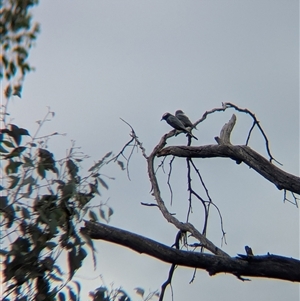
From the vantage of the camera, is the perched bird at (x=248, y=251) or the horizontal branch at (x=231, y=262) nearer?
the horizontal branch at (x=231, y=262)

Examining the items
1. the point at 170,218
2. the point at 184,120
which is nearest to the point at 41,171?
the point at 170,218

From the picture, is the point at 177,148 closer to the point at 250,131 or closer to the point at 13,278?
the point at 250,131

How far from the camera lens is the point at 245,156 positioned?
20.9ft

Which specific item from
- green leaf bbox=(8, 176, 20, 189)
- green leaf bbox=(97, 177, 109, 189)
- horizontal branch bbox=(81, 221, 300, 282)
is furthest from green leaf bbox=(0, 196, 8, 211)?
horizontal branch bbox=(81, 221, 300, 282)

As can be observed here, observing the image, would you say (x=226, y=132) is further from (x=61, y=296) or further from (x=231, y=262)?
(x=61, y=296)

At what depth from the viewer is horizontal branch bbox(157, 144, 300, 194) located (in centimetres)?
604

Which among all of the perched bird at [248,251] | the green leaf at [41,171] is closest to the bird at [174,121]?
the perched bird at [248,251]

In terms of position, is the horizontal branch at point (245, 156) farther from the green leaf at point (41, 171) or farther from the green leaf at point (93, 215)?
the green leaf at point (41, 171)

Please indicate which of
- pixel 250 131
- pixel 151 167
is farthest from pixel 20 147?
pixel 250 131

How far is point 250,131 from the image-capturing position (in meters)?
Result: 7.39

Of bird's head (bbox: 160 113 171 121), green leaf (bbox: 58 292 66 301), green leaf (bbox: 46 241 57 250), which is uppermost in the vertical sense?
bird's head (bbox: 160 113 171 121)

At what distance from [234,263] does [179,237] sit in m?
1.22

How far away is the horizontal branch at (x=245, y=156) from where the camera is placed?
19.8 feet

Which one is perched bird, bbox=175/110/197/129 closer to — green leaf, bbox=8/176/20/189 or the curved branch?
the curved branch
